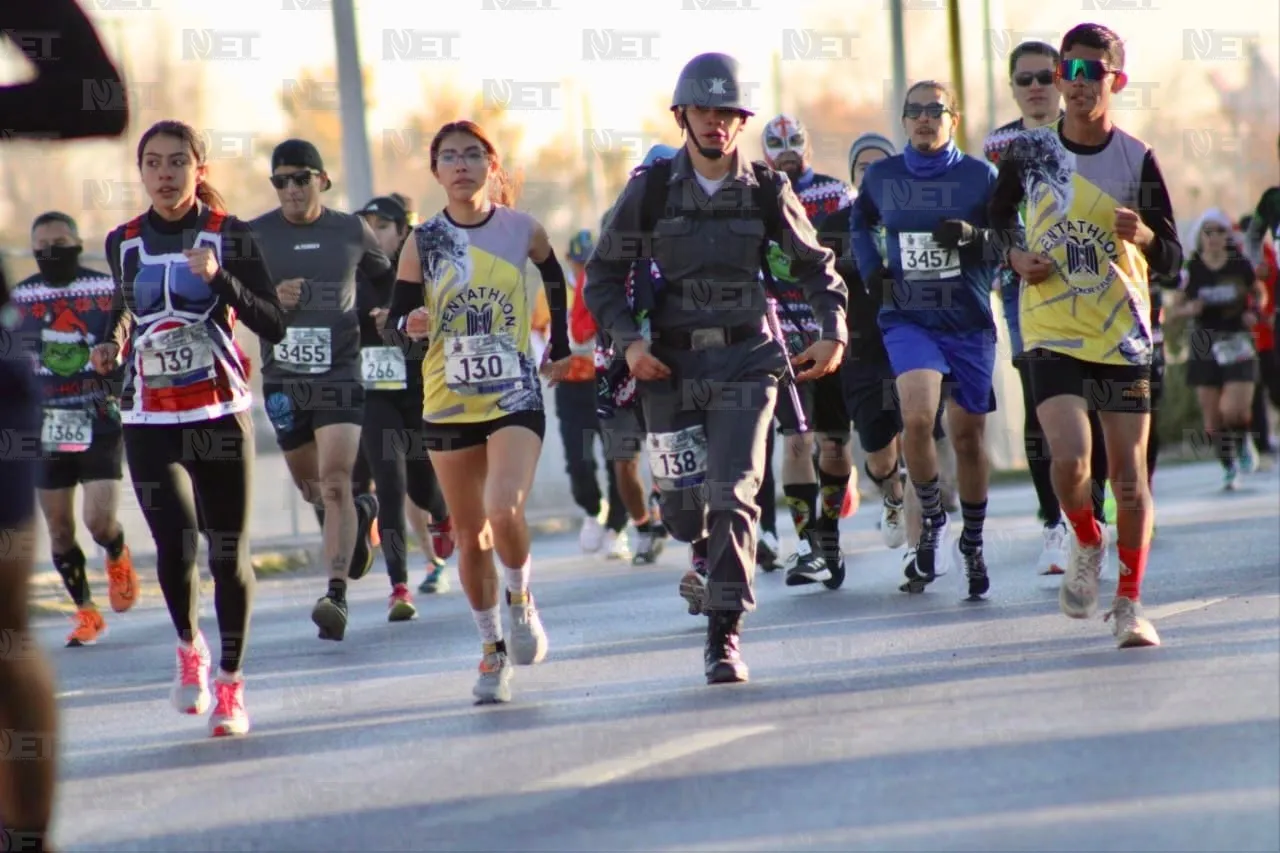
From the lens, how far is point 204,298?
7.70 meters

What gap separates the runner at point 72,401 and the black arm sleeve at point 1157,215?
5.53m

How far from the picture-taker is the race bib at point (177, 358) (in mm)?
7586

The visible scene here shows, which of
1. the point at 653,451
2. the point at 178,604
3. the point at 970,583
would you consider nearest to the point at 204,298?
the point at 178,604

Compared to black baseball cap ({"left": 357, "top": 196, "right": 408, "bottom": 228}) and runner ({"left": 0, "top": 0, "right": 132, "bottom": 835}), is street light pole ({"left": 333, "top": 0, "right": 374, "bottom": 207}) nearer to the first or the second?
black baseball cap ({"left": 357, "top": 196, "right": 408, "bottom": 228})

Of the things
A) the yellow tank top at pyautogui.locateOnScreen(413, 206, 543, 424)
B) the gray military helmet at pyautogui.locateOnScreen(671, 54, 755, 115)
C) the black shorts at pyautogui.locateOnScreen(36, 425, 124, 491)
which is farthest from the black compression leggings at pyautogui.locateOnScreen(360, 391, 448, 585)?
the gray military helmet at pyautogui.locateOnScreen(671, 54, 755, 115)

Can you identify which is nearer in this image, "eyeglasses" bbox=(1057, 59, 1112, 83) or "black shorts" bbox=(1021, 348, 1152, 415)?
"eyeglasses" bbox=(1057, 59, 1112, 83)

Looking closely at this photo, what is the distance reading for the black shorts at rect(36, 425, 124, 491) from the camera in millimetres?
11828

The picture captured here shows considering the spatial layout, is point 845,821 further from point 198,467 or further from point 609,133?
point 609,133

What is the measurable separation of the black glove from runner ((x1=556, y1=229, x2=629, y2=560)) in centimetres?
519

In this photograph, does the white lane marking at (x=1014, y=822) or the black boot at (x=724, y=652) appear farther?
the black boot at (x=724, y=652)

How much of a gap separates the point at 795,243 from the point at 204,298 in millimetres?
2090

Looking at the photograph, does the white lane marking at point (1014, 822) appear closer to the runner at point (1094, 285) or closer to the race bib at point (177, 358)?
the runner at point (1094, 285)

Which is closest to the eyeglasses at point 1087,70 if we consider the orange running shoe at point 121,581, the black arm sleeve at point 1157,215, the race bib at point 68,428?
the black arm sleeve at point 1157,215

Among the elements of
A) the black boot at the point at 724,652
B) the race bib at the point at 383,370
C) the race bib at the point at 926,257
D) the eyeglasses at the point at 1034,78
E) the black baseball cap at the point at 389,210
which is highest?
the eyeglasses at the point at 1034,78
